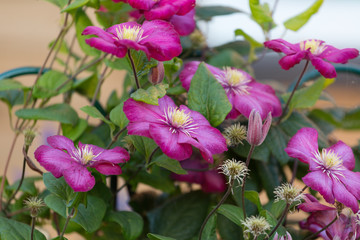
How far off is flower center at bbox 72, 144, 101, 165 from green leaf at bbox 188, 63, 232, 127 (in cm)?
7

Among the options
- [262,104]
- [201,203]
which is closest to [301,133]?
[262,104]

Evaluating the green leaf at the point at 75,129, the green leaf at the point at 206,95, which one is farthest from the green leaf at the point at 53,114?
the green leaf at the point at 206,95

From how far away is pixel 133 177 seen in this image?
1.24ft

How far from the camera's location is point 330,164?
0.28m

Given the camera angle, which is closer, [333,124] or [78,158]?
[78,158]

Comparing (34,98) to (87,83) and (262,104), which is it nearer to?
(87,83)

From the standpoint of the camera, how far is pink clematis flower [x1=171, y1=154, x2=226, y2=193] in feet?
1.28

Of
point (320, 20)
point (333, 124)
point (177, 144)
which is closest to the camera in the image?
point (177, 144)

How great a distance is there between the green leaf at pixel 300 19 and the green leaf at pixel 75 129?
0.57 ft

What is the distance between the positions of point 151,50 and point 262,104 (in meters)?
0.10

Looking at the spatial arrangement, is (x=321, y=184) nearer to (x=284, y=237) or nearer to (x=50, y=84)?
(x=284, y=237)

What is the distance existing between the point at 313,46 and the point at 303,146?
0.07 metres

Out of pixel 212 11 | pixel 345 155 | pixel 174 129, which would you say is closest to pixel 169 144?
pixel 174 129

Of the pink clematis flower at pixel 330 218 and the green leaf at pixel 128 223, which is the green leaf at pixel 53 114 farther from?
the pink clematis flower at pixel 330 218
